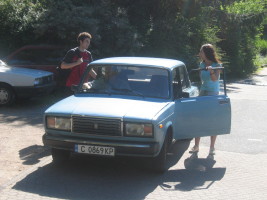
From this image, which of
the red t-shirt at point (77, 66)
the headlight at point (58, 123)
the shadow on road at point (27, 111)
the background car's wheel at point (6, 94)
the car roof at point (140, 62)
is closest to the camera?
the headlight at point (58, 123)

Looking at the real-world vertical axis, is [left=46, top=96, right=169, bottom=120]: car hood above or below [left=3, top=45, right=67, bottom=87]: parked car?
below

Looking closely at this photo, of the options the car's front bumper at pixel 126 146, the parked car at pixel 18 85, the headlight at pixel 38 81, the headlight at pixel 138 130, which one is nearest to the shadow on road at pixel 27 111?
the parked car at pixel 18 85

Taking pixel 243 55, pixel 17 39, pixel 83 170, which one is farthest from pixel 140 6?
pixel 83 170

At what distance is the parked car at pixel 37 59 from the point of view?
13133 mm

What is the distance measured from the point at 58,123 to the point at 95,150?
0.68 metres

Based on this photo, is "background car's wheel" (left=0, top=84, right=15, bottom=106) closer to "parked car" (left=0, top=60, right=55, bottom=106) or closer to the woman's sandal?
"parked car" (left=0, top=60, right=55, bottom=106)

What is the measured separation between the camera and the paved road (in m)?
5.49

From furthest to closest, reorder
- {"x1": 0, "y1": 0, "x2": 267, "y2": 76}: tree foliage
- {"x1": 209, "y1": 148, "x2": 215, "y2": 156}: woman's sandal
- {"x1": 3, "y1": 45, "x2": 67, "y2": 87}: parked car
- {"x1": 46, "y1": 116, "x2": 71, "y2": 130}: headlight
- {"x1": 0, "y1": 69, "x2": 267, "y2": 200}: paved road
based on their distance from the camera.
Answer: {"x1": 0, "y1": 0, "x2": 267, "y2": 76}: tree foliage, {"x1": 3, "y1": 45, "x2": 67, "y2": 87}: parked car, {"x1": 209, "y1": 148, "x2": 215, "y2": 156}: woman's sandal, {"x1": 46, "y1": 116, "x2": 71, "y2": 130}: headlight, {"x1": 0, "y1": 69, "x2": 267, "y2": 200}: paved road

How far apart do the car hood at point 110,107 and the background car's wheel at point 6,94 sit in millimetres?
5139

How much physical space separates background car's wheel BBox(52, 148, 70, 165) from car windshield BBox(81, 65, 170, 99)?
1.07 meters

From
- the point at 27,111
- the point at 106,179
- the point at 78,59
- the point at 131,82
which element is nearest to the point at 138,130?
the point at 106,179

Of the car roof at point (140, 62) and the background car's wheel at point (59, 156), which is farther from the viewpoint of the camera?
the car roof at point (140, 62)

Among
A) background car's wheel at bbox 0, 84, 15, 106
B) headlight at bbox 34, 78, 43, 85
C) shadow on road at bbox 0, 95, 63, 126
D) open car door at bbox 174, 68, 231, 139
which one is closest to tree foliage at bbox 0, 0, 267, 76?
shadow on road at bbox 0, 95, 63, 126

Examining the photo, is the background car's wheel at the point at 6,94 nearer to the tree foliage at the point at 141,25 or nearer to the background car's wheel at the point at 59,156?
the tree foliage at the point at 141,25
